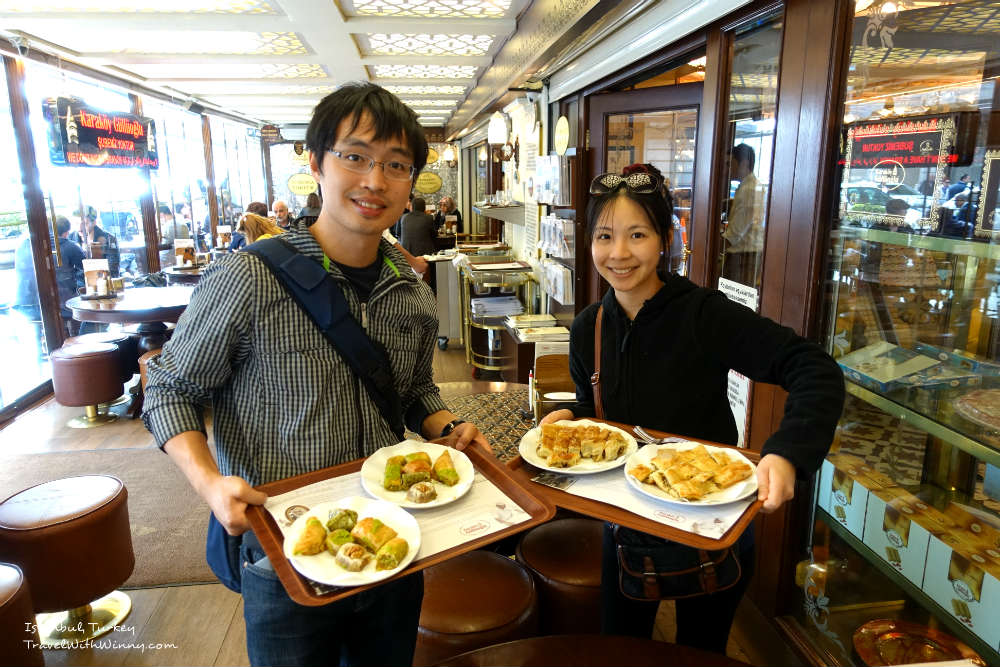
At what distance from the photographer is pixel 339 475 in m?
1.31

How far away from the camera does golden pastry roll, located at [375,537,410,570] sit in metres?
1.03

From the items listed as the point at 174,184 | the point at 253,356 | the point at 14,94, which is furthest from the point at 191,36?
the point at 253,356

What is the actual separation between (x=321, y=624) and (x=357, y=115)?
1022 millimetres

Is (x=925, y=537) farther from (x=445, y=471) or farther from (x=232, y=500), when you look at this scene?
(x=232, y=500)

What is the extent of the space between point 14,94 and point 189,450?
6.17 m

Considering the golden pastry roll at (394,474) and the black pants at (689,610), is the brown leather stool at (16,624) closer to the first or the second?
the golden pastry roll at (394,474)

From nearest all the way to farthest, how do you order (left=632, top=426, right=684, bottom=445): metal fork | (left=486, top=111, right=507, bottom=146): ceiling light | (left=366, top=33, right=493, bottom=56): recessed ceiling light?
(left=632, top=426, right=684, bottom=445): metal fork
(left=366, top=33, right=493, bottom=56): recessed ceiling light
(left=486, top=111, right=507, bottom=146): ceiling light

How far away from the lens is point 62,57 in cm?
Result: 629

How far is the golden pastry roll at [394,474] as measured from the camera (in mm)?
1288

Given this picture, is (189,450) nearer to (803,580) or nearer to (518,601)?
(518,601)

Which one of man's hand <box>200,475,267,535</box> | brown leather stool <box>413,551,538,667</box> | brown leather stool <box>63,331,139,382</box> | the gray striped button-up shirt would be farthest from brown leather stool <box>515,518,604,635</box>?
brown leather stool <box>63,331,139,382</box>

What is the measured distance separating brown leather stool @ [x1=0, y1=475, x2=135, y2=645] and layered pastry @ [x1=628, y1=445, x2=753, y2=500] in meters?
2.28

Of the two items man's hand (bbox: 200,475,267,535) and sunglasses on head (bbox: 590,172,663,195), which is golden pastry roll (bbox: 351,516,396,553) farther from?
sunglasses on head (bbox: 590,172,663,195)

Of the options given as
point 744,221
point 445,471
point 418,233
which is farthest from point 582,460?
Result: point 418,233
